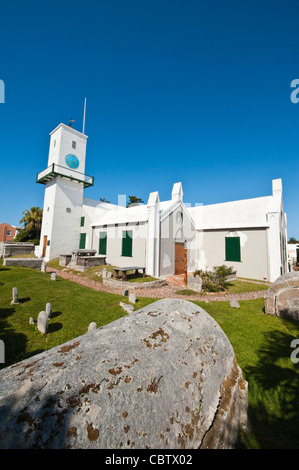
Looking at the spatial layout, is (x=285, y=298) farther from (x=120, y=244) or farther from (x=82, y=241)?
A: (x=82, y=241)

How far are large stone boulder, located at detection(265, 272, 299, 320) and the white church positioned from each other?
5.71 metres

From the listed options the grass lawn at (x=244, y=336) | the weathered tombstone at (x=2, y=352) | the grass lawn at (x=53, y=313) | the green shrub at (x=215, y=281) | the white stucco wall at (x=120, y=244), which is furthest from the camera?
the white stucco wall at (x=120, y=244)

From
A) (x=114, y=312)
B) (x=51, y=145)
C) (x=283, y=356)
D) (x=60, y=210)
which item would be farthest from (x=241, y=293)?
(x=51, y=145)

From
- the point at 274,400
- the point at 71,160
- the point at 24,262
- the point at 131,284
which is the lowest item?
the point at 274,400

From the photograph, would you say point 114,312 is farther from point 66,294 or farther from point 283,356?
point 283,356

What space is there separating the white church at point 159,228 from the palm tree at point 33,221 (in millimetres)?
9432

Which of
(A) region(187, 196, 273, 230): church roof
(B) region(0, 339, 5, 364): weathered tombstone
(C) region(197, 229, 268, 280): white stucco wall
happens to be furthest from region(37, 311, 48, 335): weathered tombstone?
(A) region(187, 196, 273, 230): church roof

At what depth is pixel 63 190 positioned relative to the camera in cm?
2083

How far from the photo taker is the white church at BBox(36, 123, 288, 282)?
1453cm

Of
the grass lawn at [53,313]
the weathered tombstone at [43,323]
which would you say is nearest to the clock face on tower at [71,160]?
the grass lawn at [53,313]

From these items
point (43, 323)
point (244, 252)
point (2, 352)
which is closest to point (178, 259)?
point (244, 252)

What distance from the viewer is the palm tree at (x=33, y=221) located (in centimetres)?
2931

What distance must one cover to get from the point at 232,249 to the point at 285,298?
32.3 ft

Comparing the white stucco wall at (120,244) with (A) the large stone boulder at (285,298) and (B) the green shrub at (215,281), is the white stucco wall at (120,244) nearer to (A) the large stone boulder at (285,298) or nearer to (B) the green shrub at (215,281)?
(B) the green shrub at (215,281)
